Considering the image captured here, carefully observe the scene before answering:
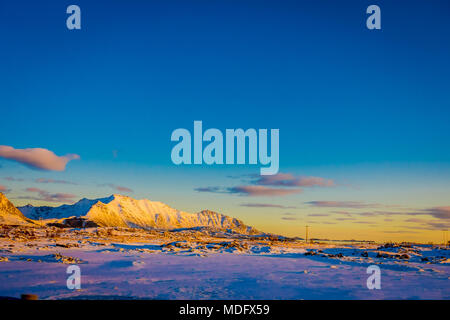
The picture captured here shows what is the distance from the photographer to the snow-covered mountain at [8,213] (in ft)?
401

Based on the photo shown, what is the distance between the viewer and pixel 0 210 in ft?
423

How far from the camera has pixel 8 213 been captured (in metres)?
131

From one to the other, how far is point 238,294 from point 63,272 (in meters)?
8.99

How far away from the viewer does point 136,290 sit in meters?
11.9

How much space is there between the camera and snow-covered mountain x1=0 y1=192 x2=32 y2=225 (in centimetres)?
12225
